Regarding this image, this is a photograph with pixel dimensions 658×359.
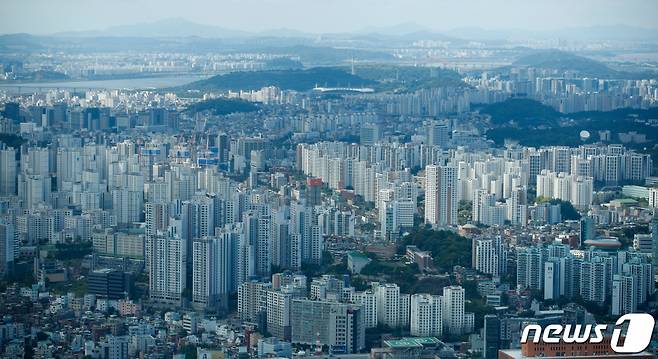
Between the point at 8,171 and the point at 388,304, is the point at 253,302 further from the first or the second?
the point at 8,171

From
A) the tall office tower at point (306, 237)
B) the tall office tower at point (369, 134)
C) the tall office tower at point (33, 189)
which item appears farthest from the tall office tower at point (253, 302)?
the tall office tower at point (369, 134)

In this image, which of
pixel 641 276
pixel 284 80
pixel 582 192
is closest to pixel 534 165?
pixel 582 192

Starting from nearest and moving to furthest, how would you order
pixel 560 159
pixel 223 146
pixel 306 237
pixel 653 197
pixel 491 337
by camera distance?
1. pixel 491 337
2. pixel 306 237
3. pixel 653 197
4. pixel 560 159
5. pixel 223 146

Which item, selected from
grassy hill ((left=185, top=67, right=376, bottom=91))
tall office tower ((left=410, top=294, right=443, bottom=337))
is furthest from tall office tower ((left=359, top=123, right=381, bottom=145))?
tall office tower ((left=410, top=294, right=443, bottom=337))

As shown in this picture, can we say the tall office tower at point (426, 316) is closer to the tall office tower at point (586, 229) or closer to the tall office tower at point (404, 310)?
the tall office tower at point (404, 310)

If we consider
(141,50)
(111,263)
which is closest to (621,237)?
(111,263)

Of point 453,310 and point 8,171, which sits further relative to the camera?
point 8,171

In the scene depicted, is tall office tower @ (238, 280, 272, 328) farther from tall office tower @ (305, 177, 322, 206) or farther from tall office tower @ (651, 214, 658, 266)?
tall office tower @ (305, 177, 322, 206)
